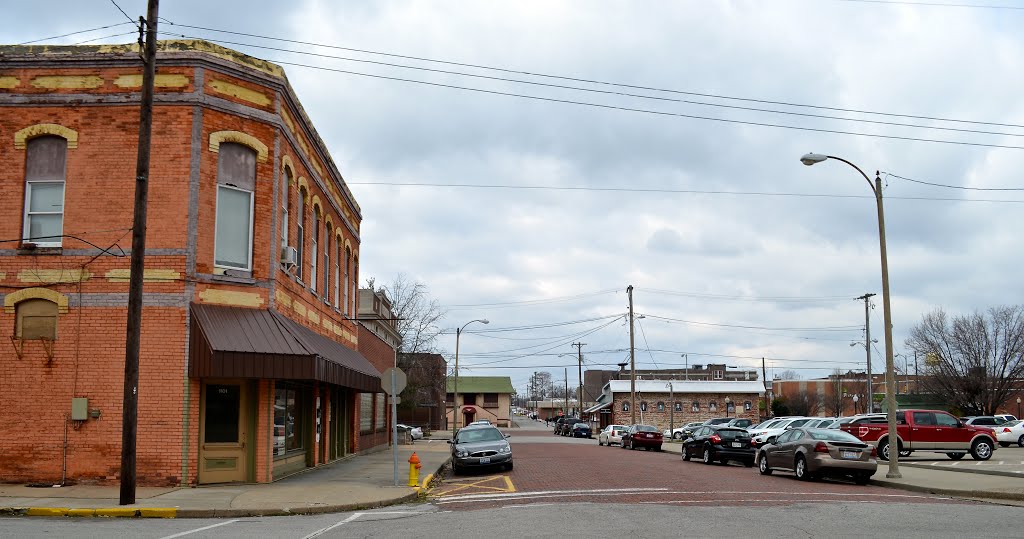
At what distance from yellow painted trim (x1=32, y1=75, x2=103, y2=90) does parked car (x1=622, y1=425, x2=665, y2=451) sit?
31467 millimetres

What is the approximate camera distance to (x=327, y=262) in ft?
91.4

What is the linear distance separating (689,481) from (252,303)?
11.0m

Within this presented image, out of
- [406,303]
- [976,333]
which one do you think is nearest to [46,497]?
[406,303]

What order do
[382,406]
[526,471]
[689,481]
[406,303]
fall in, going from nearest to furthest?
1. [689,481]
2. [526,471]
3. [382,406]
4. [406,303]

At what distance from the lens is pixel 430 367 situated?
82000 mm

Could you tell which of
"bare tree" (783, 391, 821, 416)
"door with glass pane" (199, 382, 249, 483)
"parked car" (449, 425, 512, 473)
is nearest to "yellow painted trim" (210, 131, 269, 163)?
"door with glass pane" (199, 382, 249, 483)

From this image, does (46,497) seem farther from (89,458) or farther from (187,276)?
(187,276)

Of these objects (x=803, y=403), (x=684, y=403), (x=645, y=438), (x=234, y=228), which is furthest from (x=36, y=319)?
(x=803, y=403)

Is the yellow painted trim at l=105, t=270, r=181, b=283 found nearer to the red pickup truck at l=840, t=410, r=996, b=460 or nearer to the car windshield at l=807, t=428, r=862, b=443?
the car windshield at l=807, t=428, r=862, b=443

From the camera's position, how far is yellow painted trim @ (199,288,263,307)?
18.8 metres

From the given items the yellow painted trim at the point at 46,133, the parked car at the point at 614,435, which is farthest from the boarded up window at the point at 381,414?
the yellow painted trim at the point at 46,133

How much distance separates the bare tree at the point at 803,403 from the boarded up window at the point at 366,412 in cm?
6124

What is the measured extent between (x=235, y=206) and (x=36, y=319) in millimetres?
4756

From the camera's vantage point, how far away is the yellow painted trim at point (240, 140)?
19.2 m
